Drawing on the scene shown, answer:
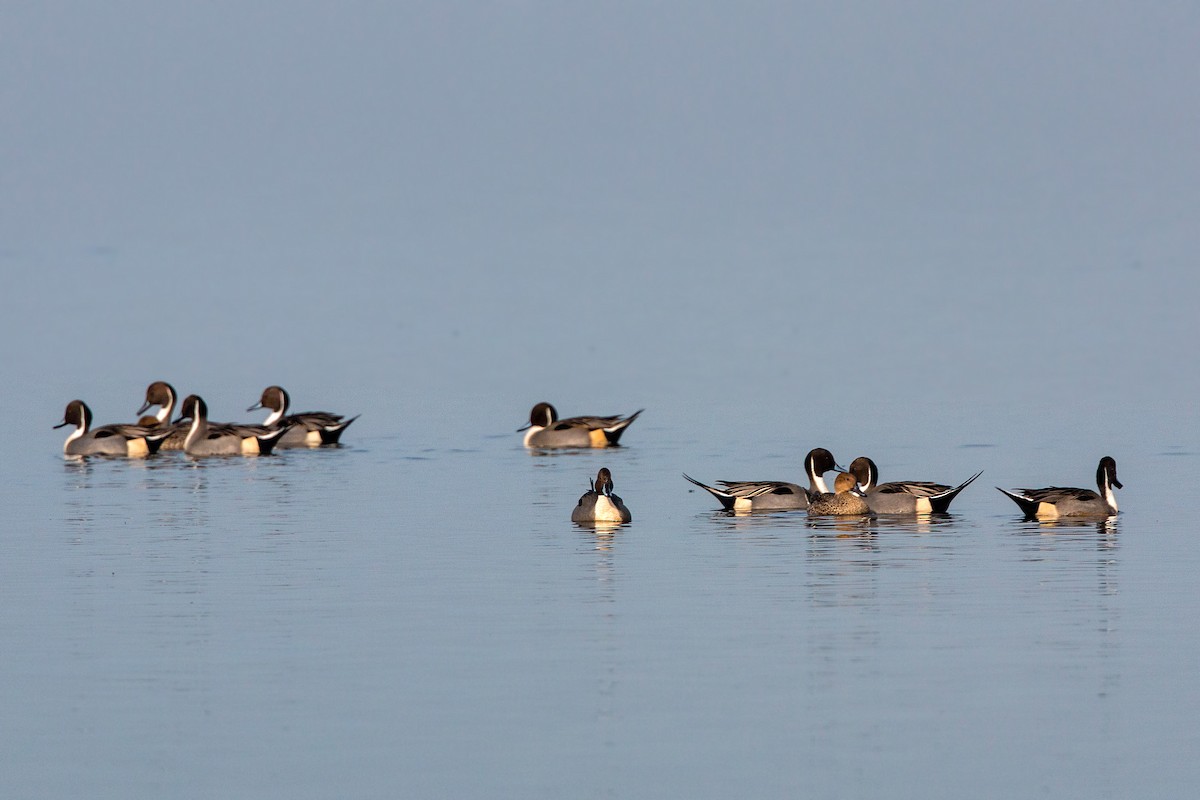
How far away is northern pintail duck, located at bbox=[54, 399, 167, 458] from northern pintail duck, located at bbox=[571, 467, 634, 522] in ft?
32.5

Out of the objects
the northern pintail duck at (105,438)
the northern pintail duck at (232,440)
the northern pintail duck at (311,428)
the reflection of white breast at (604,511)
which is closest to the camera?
the reflection of white breast at (604,511)

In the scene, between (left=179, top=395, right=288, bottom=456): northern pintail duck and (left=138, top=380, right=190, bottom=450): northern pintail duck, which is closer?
(left=179, top=395, right=288, bottom=456): northern pintail duck

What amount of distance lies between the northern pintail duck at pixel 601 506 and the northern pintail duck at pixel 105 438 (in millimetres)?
9906

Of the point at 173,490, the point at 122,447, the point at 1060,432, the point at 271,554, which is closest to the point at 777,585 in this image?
the point at 271,554

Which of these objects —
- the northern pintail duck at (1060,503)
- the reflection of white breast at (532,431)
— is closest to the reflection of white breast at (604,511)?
the northern pintail duck at (1060,503)

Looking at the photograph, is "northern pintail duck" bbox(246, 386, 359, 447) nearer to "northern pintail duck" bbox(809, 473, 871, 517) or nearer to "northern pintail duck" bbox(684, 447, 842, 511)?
"northern pintail duck" bbox(684, 447, 842, 511)

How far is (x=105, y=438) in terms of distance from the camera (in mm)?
28000

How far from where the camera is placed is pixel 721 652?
1373 centimetres

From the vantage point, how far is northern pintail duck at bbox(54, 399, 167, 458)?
2781cm

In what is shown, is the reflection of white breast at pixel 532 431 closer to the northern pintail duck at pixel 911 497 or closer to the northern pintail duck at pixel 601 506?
the northern pintail duck at pixel 911 497

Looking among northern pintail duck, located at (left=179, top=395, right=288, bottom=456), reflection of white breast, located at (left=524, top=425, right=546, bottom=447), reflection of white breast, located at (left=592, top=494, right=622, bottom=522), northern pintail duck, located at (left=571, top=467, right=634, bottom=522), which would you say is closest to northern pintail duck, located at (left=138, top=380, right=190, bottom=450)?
northern pintail duck, located at (left=179, top=395, right=288, bottom=456)

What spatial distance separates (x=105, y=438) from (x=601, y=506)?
409 inches

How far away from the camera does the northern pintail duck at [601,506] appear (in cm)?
1981

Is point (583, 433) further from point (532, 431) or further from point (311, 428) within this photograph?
point (311, 428)
